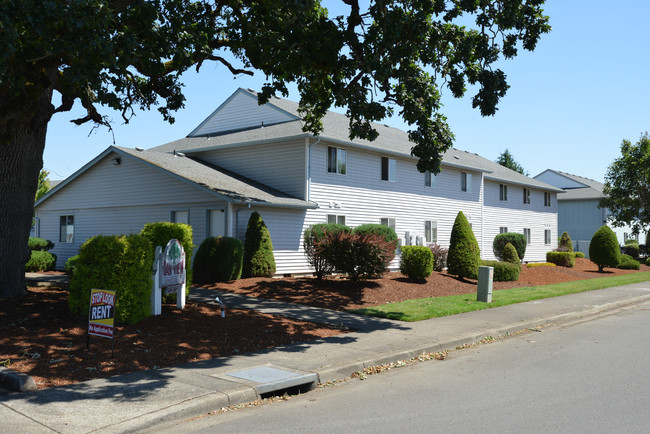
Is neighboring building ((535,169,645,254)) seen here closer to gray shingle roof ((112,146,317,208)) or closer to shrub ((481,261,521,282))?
shrub ((481,261,521,282))

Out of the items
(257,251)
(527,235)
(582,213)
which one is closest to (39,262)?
(257,251)

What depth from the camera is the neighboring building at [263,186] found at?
A: 21.1 metres

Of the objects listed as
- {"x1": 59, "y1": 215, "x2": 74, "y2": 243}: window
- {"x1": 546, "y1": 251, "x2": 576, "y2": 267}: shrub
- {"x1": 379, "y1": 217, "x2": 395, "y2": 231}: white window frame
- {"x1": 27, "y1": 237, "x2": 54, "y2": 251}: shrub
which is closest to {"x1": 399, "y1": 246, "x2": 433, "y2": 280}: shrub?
{"x1": 379, "y1": 217, "x2": 395, "y2": 231}: white window frame

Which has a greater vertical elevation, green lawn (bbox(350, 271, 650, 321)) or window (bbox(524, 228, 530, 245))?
window (bbox(524, 228, 530, 245))

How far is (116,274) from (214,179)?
1254 centimetres

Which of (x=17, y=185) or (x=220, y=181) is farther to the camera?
(x=220, y=181)

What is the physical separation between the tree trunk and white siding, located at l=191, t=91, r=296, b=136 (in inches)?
578

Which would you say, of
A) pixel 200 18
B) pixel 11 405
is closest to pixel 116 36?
pixel 200 18

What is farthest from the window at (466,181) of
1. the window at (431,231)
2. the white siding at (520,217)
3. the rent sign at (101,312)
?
the rent sign at (101,312)

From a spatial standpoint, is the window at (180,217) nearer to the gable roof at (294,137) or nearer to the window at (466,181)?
the gable roof at (294,137)

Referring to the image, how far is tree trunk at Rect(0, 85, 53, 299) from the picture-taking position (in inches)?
429

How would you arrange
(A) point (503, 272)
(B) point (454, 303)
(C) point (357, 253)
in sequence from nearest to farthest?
(B) point (454, 303)
(C) point (357, 253)
(A) point (503, 272)

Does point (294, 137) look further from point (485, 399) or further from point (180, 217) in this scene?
point (485, 399)

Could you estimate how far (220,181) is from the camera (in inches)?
843
